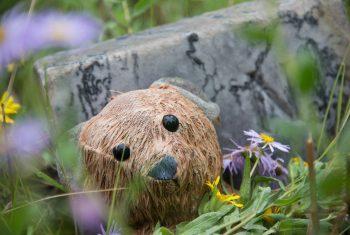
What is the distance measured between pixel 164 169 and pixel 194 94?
35 centimetres

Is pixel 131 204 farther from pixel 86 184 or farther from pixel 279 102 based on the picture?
pixel 279 102

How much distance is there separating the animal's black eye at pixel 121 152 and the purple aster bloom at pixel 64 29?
1.97 ft


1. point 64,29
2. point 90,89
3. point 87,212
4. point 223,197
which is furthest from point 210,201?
point 64,29

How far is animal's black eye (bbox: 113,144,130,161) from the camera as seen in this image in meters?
1.14

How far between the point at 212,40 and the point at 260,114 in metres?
0.21

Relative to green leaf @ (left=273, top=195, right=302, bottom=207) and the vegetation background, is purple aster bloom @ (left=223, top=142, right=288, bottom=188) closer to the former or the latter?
the vegetation background

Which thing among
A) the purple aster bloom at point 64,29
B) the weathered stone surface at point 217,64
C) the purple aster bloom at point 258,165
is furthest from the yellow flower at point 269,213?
the purple aster bloom at point 64,29

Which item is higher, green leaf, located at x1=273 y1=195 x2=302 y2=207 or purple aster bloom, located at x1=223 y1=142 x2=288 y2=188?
green leaf, located at x1=273 y1=195 x2=302 y2=207

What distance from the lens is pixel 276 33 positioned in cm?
63

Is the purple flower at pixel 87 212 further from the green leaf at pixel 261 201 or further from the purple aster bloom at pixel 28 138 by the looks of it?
the green leaf at pixel 261 201

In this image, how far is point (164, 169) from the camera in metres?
1.09

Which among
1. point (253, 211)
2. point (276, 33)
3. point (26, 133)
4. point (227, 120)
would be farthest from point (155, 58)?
point (276, 33)

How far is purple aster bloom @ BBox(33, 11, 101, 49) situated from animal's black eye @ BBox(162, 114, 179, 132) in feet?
1.96

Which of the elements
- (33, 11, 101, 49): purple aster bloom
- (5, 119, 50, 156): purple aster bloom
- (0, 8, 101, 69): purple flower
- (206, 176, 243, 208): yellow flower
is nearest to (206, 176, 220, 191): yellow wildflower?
(206, 176, 243, 208): yellow flower
